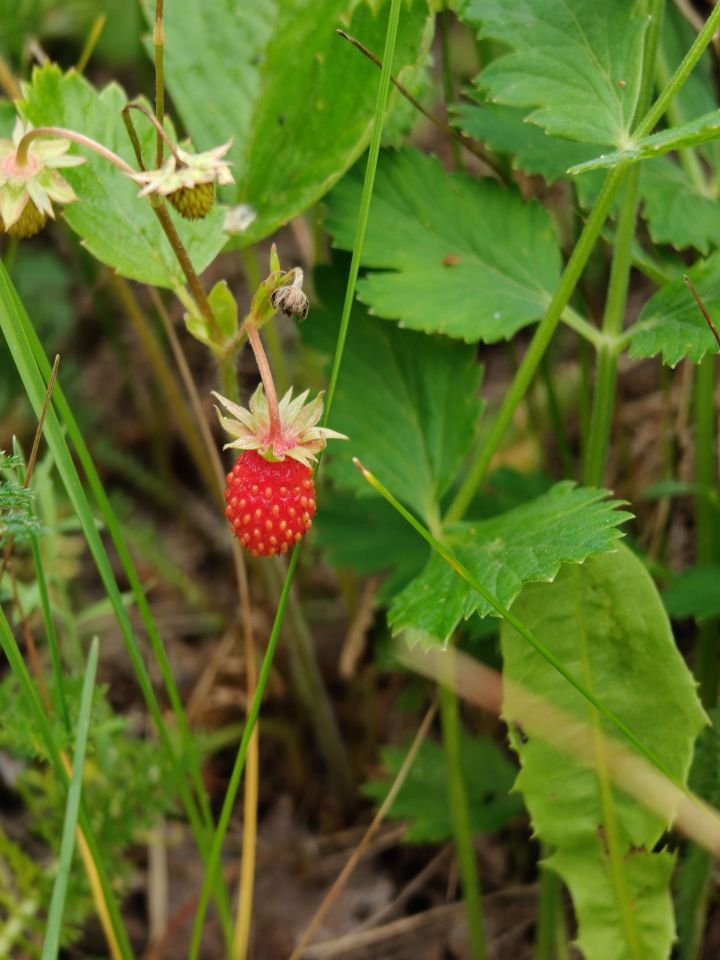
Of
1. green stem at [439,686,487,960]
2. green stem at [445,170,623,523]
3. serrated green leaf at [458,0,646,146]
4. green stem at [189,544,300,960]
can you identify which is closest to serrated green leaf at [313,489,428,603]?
green stem at [439,686,487,960]

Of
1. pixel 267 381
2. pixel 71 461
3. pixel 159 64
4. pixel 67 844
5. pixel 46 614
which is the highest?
pixel 159 64

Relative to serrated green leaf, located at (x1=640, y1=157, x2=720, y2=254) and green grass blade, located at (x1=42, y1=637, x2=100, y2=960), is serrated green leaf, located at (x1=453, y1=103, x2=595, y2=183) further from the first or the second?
green grass blade, located at (x1=42, y1=637, x2=100, y2=960)

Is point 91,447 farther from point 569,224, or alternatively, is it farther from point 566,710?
point 566,710

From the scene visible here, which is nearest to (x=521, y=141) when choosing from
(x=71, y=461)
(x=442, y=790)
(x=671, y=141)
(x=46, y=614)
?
(x=671, y=141)

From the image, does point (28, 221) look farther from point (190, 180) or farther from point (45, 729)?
point (45, 729)

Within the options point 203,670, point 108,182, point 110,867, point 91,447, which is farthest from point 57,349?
point 110,867

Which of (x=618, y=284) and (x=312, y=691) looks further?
(x=312, y=691)

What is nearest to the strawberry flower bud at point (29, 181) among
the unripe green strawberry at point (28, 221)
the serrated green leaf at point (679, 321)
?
the unripe green strawberry at point (28, 221)
